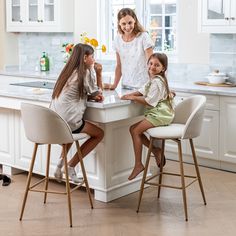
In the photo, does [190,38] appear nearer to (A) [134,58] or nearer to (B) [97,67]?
(A) [134,58]

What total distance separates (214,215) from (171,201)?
0.46 meters

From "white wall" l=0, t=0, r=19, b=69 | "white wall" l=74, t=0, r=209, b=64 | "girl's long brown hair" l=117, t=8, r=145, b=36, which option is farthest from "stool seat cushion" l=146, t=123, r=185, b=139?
"white wall" l=0, t=0, r=19, b=69

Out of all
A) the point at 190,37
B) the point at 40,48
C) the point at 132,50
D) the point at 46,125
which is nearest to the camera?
the point at 46,125

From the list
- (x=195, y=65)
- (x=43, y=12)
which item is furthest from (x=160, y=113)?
(x=43, y=12)

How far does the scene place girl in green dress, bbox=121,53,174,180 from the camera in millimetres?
4320

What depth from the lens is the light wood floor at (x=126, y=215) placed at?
390 cm

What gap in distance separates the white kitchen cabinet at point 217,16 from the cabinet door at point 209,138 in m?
0.85

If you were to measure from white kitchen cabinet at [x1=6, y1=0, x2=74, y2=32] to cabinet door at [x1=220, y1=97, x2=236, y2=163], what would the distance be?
8.80ft

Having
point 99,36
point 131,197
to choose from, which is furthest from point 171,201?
point 99,36

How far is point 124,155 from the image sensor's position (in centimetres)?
464

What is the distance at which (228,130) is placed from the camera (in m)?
5.48

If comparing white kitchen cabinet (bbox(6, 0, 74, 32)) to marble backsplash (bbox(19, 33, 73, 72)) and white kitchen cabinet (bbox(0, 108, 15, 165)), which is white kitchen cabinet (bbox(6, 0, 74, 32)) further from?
white kitchen cabinet (bbox(0, 108, 15, 165))

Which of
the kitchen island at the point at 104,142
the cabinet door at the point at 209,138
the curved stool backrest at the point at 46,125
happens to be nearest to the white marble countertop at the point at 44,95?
the kitchen island at the point at 104,142

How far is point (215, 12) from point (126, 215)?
2455 millimetres
